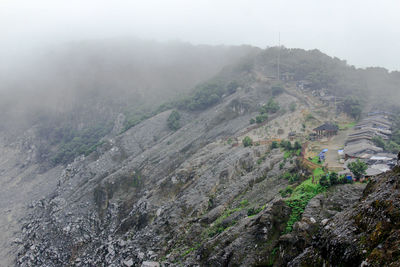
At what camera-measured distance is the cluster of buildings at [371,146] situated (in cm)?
2559

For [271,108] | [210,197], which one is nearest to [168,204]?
[210,197]

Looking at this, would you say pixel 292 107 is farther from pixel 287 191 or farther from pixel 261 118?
pixel 287 191

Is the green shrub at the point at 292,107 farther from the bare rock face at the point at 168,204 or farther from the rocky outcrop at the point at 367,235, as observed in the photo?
the rocky outcrop at the point at 367,235

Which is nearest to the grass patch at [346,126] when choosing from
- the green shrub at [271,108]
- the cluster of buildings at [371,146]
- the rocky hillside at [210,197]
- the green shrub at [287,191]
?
the cluster of buildings at [371,146]

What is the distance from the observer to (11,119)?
10144 centimetres

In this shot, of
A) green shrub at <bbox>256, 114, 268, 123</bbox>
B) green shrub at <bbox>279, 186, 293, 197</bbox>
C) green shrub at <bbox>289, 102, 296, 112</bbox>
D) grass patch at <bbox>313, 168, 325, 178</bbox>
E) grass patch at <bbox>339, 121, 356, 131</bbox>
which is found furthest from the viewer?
green shrub at <bbox>289, 102, 296, 112</bbox>

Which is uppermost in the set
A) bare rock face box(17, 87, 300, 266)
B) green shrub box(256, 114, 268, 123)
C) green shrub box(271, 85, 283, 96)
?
green shrub box(271, 85, 283, 96)

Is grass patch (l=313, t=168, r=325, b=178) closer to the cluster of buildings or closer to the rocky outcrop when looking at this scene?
the cluster of buildings

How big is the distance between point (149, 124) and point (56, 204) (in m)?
26.5

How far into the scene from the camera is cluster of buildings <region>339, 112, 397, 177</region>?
25.6m

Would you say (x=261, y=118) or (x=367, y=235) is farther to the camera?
(x=261, y=118)

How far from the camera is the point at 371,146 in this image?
1321 inches

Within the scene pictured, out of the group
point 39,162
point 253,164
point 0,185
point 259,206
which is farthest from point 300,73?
point 0,185

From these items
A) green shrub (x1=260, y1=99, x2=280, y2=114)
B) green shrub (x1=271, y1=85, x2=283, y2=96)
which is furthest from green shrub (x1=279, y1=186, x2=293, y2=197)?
green shrub (x1=271, y1=85, x2=283, y2=96)
